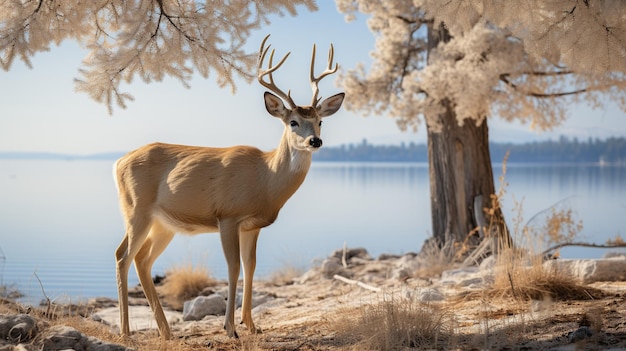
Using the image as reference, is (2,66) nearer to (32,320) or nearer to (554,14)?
(32,320)

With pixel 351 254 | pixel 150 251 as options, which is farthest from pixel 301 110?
pixel 351 254

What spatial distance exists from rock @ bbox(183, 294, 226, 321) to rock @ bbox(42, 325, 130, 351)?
4.26 m

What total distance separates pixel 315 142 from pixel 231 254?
49.1 inches

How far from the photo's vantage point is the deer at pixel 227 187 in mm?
6363

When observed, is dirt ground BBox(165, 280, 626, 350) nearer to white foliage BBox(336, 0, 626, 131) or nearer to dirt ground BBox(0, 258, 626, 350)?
dirt ground BBox(0, 258, 626, 350)

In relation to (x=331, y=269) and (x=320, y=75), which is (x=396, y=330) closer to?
(x=320, y=75)

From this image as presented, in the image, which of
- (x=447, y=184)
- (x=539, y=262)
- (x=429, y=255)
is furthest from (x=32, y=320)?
(x=447, y=184)

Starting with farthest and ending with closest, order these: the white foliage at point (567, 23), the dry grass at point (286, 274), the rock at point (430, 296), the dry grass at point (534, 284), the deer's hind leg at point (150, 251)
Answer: the dry grass at point (286, 274)
the rock at point (430, 296)
the dry grass at point (534, 284)
the deer's hind leg at point (150, 251)
the white foliage at point (567, 23)

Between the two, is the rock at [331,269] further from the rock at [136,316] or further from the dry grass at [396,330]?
the dry grass at [396,330]

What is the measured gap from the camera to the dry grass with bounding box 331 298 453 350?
5398 mm

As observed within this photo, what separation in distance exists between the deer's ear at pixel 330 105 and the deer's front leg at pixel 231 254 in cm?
133

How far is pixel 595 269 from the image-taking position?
8508 millimetres

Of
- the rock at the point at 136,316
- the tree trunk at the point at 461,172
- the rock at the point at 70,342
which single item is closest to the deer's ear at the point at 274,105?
the rock at the point at 70,342

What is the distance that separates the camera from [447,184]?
12641mm
